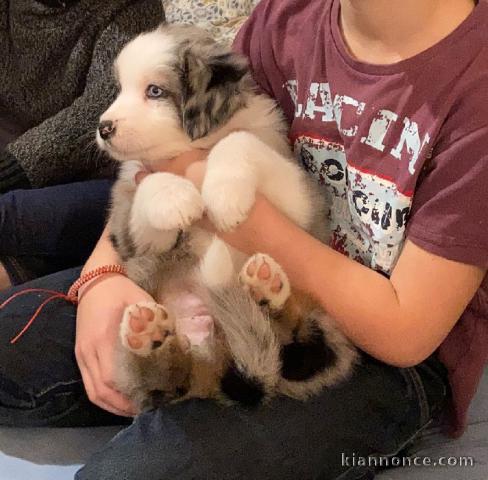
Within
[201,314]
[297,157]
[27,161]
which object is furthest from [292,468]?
[27,161]

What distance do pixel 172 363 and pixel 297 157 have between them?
508 mm

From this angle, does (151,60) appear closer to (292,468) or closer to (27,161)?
(27,161)

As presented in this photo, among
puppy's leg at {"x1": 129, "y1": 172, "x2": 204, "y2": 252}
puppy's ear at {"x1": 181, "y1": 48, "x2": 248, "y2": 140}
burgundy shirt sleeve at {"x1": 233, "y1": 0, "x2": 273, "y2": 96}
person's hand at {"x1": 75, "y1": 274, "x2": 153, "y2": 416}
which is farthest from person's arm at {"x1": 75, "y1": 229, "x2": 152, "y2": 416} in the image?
burgundy shirt sleeve at {"x1": 233, "y1": 0, "x2": 273, "y2": 96}

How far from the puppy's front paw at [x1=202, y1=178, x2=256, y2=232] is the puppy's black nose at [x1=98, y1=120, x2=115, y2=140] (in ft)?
0.68

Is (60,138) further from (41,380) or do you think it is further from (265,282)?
(265,282)

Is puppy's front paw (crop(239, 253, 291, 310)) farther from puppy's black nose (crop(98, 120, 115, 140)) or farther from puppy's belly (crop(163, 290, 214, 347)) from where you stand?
puppy's black nose (crop(98, 120, 115, 140))

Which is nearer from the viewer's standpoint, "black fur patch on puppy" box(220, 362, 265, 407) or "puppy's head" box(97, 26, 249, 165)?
"black fur patch on puppy" box(220, 362, 265, 407)

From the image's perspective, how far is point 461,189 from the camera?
1.04 m

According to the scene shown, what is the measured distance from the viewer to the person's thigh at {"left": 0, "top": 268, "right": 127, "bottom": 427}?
4.41ft

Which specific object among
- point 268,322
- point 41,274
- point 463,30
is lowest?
point 41,274

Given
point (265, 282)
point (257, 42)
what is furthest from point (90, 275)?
point (257, 42)

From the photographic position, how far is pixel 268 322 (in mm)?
1091

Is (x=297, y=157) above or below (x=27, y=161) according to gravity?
above

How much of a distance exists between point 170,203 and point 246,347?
0.91ft
